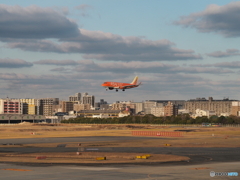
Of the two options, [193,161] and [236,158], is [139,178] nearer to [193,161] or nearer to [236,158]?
[193,161]

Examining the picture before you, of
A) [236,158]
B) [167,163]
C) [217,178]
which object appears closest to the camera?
[217,178]

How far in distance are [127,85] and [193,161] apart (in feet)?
287

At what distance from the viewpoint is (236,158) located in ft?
221

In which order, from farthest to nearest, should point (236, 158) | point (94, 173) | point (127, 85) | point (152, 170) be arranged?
1. point (127, 85)
2. point (236, 158)
3. point (152, 170)
4. point (94, 173)

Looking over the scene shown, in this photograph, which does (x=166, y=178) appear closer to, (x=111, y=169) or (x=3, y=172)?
(x=111, y=169)

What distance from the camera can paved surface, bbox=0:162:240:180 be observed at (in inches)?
1766

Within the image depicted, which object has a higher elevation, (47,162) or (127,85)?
(127,85)

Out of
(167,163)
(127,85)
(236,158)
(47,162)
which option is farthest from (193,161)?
(127,85)

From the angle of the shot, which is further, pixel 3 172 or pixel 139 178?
pixel 3 172

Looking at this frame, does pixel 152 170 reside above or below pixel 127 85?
below

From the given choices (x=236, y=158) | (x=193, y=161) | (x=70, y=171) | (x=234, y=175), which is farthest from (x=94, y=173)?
(x=236, y=158)

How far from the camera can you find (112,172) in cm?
4938

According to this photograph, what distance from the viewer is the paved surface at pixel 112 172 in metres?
44.8

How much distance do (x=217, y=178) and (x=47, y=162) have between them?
85.9 feet
